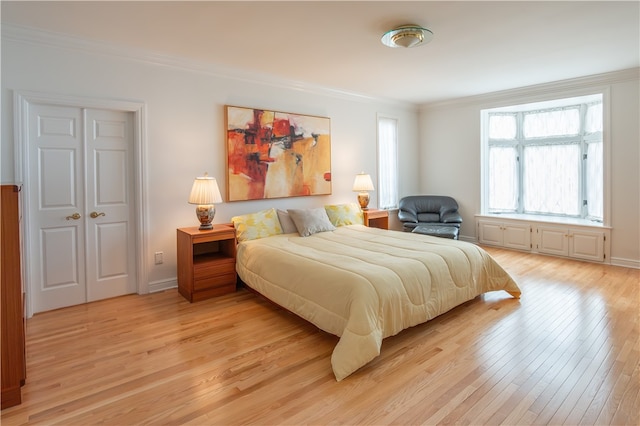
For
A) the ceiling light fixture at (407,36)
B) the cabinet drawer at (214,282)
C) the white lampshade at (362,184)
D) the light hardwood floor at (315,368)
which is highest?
the ceiling light fixture at (407,36)

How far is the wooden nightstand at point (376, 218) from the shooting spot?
→ 216 inches

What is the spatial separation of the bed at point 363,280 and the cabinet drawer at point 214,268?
107mm

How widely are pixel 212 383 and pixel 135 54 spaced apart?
3.37 metres

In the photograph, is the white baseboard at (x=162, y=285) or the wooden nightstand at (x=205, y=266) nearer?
the wooden nightstand at (x=205, y=266)

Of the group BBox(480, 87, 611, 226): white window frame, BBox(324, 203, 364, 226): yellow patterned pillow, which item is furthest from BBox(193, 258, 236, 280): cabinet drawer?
BBox(480, 87, 611, 226): white window frame

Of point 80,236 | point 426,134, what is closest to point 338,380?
point 80,236

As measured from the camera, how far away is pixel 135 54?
12.4 feet

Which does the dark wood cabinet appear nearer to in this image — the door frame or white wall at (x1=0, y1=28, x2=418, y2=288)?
the door frame

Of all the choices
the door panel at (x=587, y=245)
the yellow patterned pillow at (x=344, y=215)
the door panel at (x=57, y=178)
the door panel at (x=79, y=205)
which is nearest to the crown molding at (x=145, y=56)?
the door panel at (x=79, y=205)

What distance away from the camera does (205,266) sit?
12.7 ft

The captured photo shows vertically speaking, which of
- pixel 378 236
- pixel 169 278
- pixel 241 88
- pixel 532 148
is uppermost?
pixel 241 88

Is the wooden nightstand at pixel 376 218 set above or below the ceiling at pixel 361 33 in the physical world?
below

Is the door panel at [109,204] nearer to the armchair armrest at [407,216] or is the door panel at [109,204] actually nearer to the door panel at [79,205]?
the door panel at [79,205]

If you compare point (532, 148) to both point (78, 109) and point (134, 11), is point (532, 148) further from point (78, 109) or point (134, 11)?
point (78, 109)
